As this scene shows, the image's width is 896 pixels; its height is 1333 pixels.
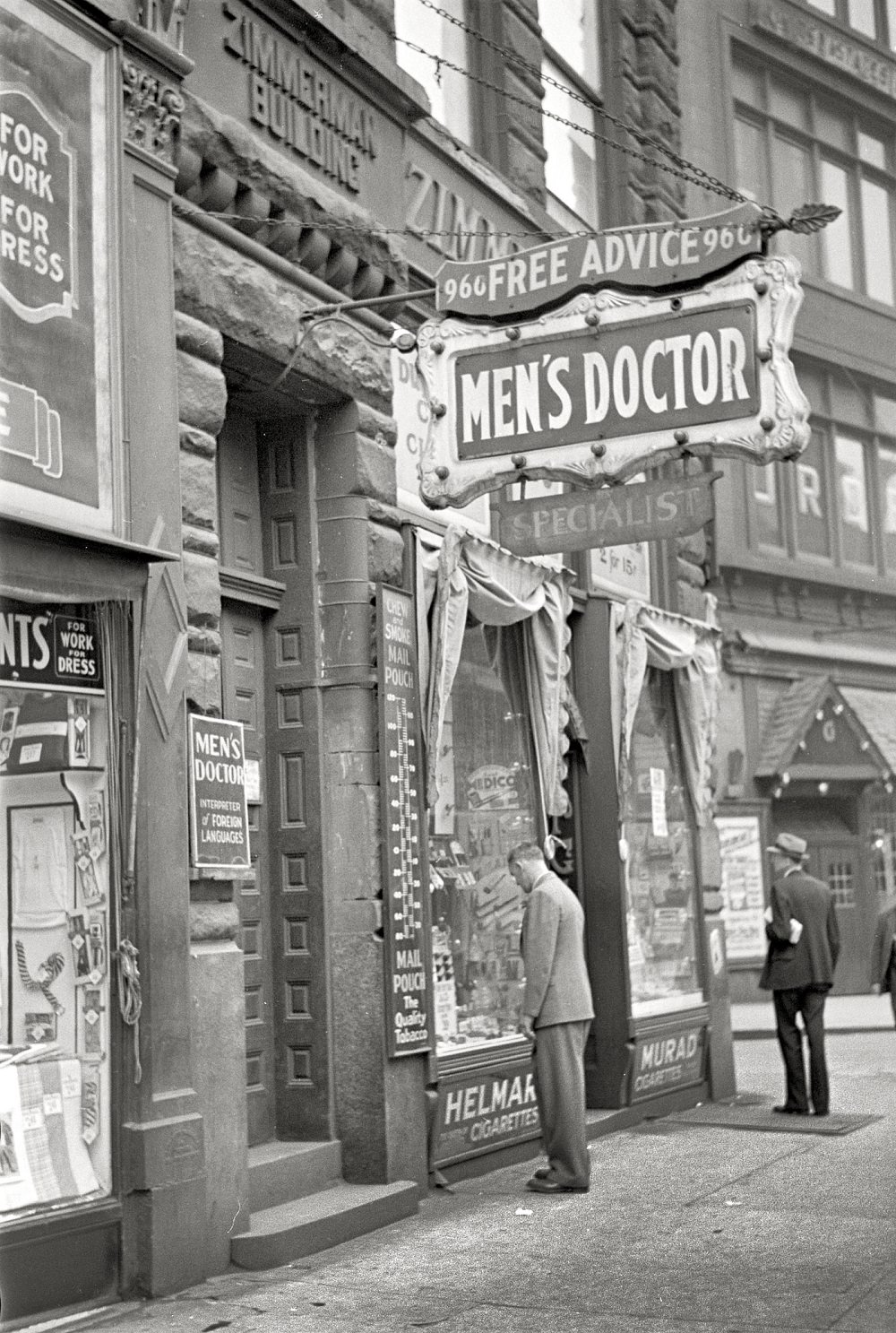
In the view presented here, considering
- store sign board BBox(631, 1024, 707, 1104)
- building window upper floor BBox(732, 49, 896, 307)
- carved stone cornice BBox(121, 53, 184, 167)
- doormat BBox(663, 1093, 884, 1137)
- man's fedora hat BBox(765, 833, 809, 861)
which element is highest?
building window upper floor BBox(732, 49, 896, 307)

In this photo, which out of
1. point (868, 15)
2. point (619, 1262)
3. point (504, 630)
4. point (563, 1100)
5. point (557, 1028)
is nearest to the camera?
point (619, 1262)

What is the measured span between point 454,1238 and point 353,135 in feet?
19.6

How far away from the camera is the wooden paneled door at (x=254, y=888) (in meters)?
9.03

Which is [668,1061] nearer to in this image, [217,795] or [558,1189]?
[558,1189]

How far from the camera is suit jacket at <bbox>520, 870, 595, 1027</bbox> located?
372 inches

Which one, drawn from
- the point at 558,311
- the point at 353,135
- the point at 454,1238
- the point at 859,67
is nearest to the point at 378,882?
the point at 454,1238

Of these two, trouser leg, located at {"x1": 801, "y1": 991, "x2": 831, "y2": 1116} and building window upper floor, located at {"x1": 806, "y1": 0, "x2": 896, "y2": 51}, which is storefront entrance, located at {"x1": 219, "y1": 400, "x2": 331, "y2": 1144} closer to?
trouser leg, located at {"x1": 801, "y1": 991, "x2": 831, "y2": 1116}

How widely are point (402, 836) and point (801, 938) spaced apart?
411 centimetres

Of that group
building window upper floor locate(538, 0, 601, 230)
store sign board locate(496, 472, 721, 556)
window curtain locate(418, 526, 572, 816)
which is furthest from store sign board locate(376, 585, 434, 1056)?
building window upper floor locate(538, 0, 601, 230)

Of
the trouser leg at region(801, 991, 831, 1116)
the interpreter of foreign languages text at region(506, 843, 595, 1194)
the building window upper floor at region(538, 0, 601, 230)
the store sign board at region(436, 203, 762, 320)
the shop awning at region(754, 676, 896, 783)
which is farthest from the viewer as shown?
the shop awning at region(754, 676, 896, 783)

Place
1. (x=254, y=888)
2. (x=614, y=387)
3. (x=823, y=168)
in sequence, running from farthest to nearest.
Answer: (x=823, y=168), (x=254, y=888), (x=614, y=387)

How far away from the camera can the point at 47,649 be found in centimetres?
704

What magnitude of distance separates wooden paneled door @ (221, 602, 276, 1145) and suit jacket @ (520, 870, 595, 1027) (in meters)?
1.45

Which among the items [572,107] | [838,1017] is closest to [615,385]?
[572,107]
